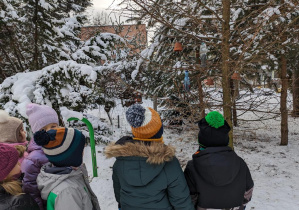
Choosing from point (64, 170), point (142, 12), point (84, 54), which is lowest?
point (64, 170)

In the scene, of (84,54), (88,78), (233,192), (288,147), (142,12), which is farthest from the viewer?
(288,147)

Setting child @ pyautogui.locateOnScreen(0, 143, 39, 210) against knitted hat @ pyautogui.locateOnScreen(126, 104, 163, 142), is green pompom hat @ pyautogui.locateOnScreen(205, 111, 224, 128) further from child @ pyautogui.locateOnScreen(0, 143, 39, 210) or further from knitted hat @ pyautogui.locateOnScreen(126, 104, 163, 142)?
child @ pyautogui.locateOnScreen(0, 143, 39, 210)

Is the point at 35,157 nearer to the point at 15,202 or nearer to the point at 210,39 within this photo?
the point at 15,202

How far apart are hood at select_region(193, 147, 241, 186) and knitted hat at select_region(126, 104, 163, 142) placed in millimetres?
458

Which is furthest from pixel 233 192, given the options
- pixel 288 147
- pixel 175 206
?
pixel 288 147

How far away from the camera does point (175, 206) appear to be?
1.82 meters

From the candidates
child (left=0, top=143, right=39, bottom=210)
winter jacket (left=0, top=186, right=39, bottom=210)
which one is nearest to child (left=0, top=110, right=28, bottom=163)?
child (left=0, top=143, right=39, bottom=210)

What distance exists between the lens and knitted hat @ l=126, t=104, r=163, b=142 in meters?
1.71

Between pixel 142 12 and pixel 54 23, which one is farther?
pixel 54 23

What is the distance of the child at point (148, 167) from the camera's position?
1714 mm

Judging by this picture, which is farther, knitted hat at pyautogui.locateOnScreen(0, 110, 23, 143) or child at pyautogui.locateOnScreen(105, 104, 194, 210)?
knitted hat at pyautogui.locateOnScreen(0, 110, 23, 143)

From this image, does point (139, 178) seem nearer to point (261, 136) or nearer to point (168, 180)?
point (168, 180)

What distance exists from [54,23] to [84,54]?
38.6 inches

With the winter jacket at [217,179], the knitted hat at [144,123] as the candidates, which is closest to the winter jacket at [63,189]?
the knitted hat at [144,123]
